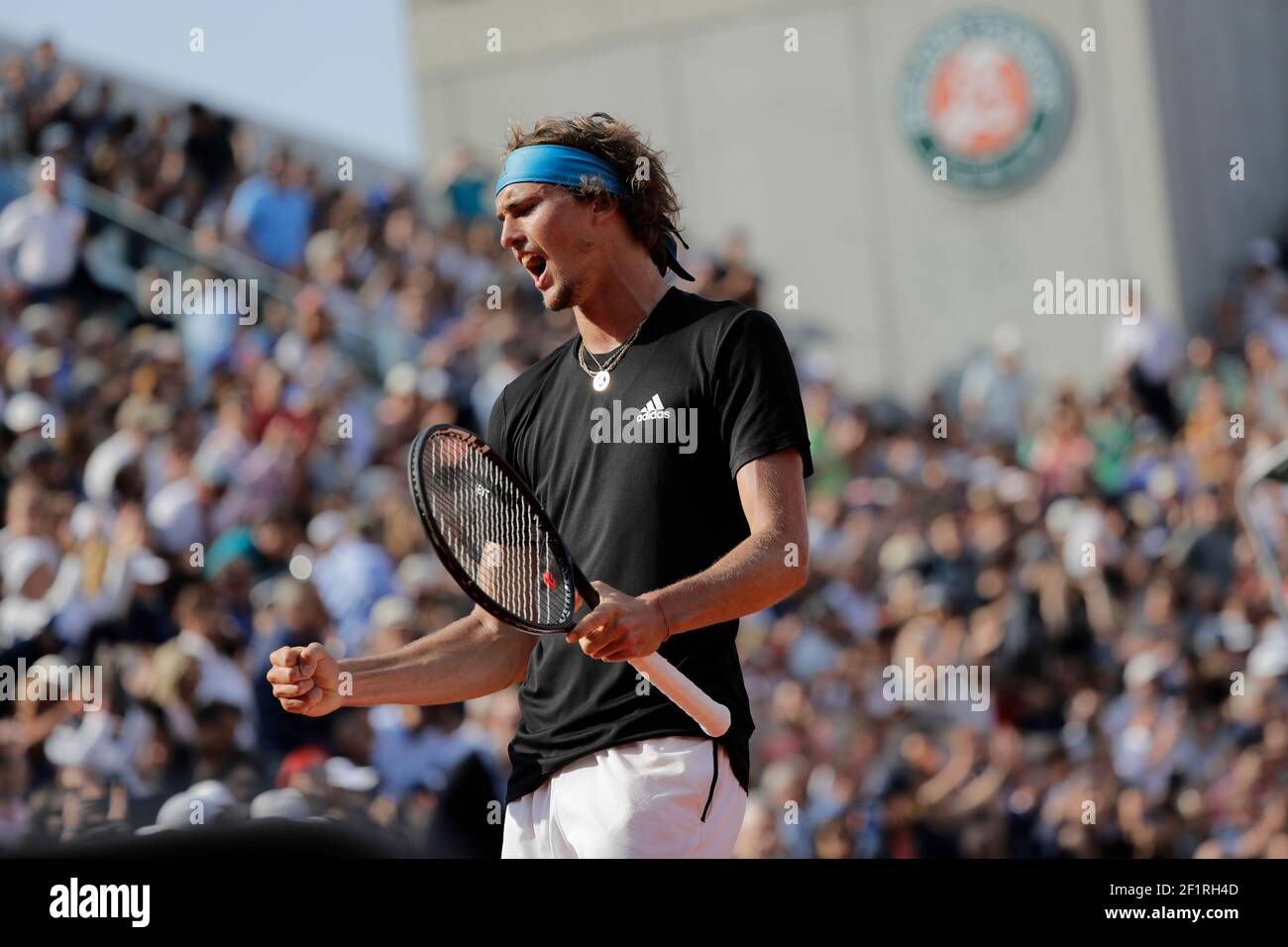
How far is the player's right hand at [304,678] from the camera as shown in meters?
2.94

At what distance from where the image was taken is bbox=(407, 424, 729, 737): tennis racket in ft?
9.34

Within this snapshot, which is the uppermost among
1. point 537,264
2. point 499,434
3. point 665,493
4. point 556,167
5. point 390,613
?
point 556,167

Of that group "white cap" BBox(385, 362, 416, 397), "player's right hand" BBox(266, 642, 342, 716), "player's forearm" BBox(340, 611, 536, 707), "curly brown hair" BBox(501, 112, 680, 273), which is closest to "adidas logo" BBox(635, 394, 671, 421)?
"curly brown hair" BBox(501, 112, 680, 273)

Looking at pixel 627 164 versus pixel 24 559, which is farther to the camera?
pixel 24 559

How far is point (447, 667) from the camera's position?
321 cm

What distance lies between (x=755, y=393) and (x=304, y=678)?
2.63 ft

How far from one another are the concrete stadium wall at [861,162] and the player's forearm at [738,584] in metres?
11.0

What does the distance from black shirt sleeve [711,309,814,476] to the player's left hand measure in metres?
0.34

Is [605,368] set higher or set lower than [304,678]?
higher

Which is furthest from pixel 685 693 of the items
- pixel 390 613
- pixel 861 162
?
pixel 861 162

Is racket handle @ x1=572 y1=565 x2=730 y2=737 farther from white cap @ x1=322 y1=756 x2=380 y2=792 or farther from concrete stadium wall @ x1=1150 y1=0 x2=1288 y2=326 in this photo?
concrete stadium wall @ x1=1150 y1=0 x2=1288 y2=326

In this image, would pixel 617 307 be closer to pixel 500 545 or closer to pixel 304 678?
pixel 500 545
